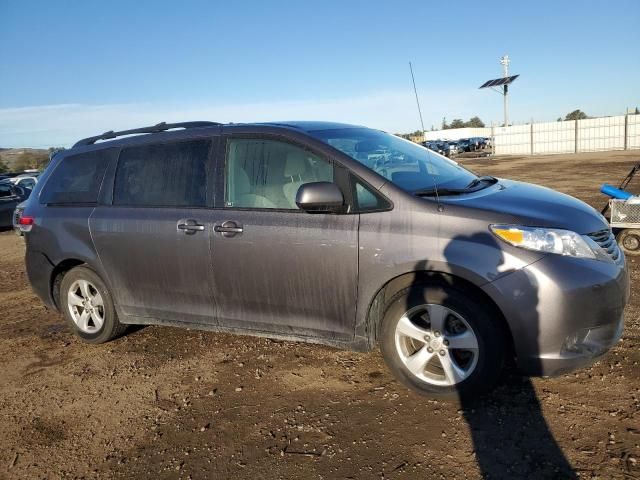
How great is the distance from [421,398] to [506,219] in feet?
4.17

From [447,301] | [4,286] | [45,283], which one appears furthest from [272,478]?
[4,286]

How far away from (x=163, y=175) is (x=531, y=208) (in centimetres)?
277

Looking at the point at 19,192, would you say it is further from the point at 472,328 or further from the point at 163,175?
the point at 472,328

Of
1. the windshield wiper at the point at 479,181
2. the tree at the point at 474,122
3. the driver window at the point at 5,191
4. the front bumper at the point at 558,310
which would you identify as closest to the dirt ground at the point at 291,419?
the front bumper at the point at 558,310

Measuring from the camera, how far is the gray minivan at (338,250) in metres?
2.89

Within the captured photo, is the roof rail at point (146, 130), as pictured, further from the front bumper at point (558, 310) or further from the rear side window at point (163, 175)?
the front bumper at point (558, 310)

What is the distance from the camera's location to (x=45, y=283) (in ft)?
15.6

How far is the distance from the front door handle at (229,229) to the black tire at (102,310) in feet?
4.73

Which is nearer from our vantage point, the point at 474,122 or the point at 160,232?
the point at 160,232

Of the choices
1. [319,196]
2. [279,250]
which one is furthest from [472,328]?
[279,250]

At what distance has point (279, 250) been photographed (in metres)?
3.44

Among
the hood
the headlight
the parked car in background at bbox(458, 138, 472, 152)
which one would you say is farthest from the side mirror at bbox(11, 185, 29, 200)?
the parked car in background at bbox(458, 138, 472, 152)

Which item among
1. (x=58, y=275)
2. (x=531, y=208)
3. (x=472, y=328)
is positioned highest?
(x=531, y=208)

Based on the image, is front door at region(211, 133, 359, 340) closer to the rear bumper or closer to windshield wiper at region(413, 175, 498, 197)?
windshield wiper at region(413, 175, 498, 197)
